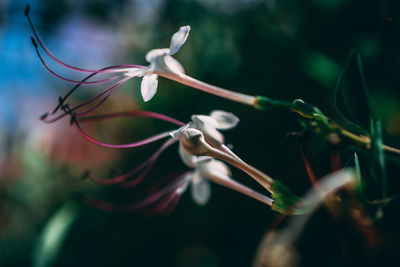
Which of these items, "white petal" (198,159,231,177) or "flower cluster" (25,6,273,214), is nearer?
"flower cluster" (25,6,273,214)

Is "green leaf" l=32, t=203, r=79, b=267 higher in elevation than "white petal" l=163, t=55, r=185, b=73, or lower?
lower

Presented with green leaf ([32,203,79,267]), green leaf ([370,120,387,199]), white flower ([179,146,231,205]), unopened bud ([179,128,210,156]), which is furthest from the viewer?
green leaf ([32,203,79,267])

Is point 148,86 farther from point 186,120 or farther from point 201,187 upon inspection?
point 186,120

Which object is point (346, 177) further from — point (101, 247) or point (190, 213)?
point (101, 247)

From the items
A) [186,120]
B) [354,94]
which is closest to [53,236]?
[186,120]

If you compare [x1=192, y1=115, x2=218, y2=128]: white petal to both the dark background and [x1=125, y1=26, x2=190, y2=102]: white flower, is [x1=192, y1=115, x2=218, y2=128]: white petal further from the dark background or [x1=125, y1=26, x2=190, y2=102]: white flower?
the dark background

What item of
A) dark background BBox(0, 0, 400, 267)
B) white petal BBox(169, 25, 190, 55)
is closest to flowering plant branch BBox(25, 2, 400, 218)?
white petal BBox(169, 25, 190, 55)
